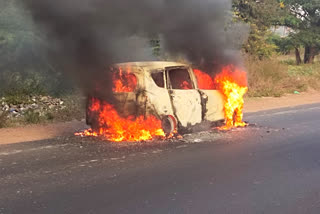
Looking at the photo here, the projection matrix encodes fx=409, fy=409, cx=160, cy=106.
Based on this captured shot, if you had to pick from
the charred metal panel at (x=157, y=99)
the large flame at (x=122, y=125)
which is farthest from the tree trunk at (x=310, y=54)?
the large flame at (x=122, y=125)

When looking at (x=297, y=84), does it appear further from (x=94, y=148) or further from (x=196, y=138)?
(x=94, y=148)

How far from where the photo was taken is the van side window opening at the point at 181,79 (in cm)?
842

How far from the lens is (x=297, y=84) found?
1994 cm

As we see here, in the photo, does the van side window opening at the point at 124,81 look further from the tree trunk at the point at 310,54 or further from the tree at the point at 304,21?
the tree trunk at the point at 310,54

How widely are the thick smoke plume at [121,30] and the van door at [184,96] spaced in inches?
41.7

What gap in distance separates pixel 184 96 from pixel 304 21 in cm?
2620

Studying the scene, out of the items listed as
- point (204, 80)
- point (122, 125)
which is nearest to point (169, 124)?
point (122, 125)

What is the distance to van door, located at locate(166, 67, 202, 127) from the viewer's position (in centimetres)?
816

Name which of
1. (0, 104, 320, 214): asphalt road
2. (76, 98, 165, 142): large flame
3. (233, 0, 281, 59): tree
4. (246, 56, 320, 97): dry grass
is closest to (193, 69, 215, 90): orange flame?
(0, 104, 320, 214): asphalt road

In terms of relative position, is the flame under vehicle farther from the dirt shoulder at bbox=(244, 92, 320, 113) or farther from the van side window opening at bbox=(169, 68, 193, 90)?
the dirt shoulder at bbox=(244, 92, 320, 113)

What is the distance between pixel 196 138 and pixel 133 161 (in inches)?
85.6

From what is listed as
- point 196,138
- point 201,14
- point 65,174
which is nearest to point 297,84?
point 201,14

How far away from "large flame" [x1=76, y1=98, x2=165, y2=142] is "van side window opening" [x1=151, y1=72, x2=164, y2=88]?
2.25ft

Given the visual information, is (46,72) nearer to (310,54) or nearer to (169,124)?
(169,124)
